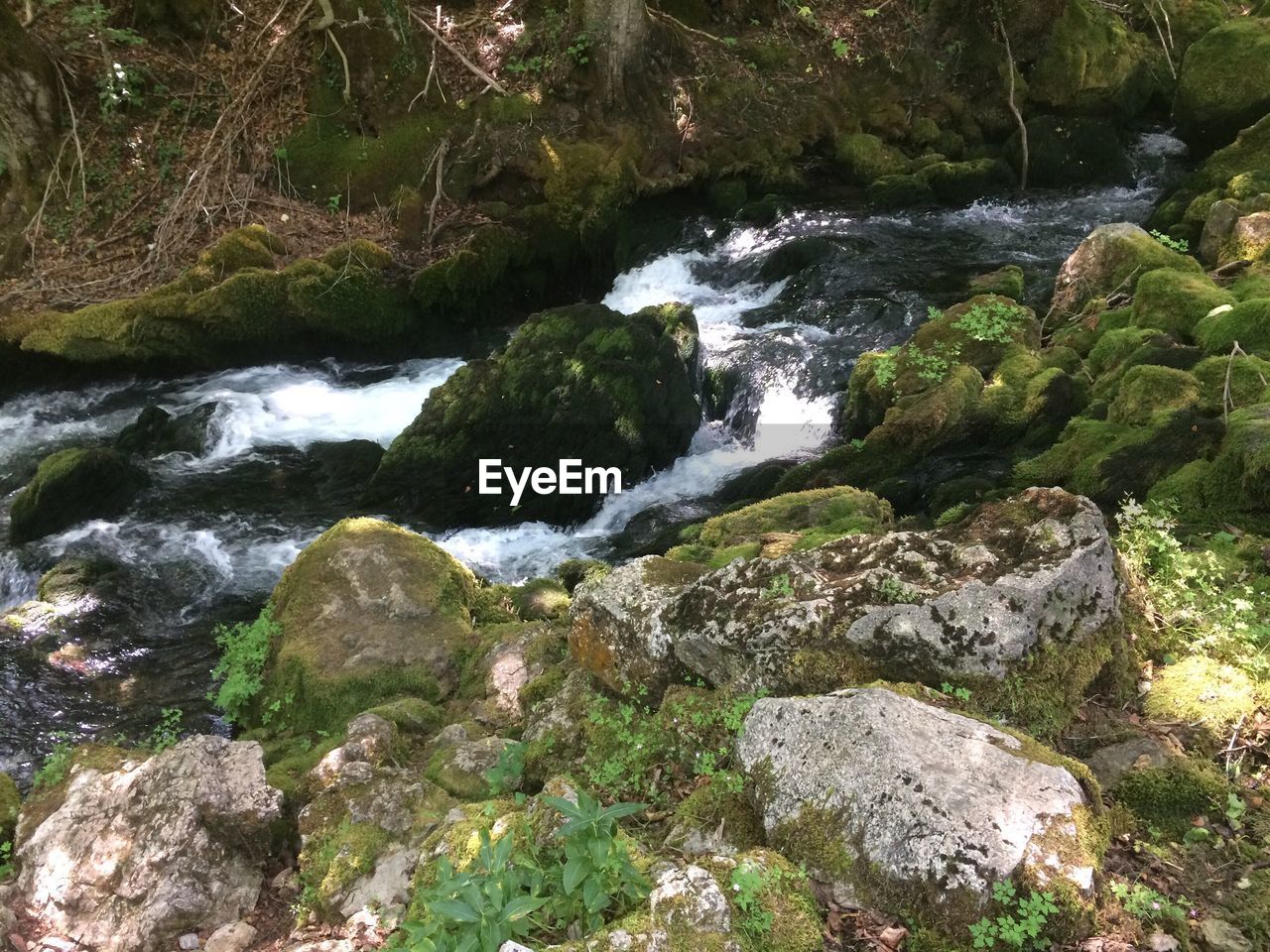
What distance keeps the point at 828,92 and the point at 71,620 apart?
13.5 metres

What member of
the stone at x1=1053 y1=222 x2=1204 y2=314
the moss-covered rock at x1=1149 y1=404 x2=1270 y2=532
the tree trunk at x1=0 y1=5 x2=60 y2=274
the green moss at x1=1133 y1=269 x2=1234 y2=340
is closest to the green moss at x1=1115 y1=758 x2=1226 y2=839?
the moss-covered rock at x1=1149 y1=404 x2=1270 y2=532

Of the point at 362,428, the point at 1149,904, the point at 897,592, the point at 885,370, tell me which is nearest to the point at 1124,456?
the point at 885,370

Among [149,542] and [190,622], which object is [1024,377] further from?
[149,542]

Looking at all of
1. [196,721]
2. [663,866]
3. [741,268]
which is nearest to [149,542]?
[196,721]

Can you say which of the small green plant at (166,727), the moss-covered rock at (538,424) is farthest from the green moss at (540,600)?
the small green plant at (166,727)

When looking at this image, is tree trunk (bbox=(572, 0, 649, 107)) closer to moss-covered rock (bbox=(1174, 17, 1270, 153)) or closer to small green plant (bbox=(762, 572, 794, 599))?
moss-covered rock (bbox=(1174, 17, 1270, 153))

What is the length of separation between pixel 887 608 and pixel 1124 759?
1001 millimetres

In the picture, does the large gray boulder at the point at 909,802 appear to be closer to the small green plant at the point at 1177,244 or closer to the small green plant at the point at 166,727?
the small green plant at the point at 166,727

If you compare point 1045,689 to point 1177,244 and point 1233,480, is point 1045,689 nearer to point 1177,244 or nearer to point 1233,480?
point 1233,480

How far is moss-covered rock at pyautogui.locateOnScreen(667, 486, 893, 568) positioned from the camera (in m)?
5.26

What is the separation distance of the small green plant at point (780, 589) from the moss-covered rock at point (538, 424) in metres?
5.02

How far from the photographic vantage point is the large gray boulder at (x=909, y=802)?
2.45 meters

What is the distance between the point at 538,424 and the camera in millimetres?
8562

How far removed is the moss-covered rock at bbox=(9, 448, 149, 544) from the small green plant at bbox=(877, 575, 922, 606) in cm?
820
